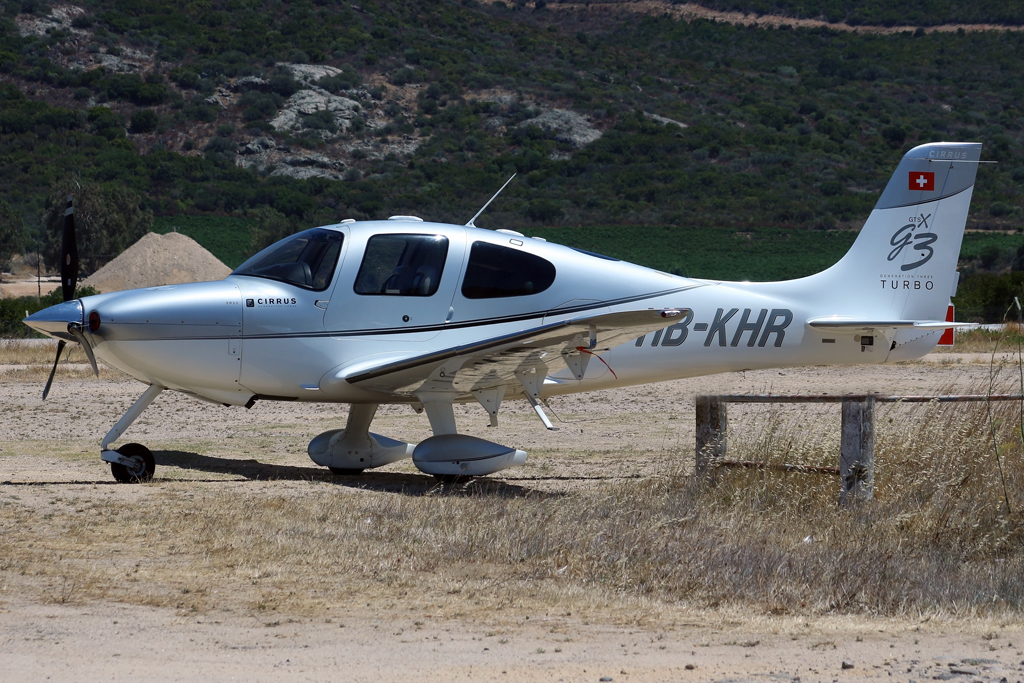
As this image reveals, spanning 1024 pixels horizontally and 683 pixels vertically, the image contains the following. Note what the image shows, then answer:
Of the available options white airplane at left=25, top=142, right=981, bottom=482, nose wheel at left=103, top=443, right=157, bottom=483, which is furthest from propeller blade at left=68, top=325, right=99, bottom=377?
nose wheel at left=103, top=443, right=157, bottom=483

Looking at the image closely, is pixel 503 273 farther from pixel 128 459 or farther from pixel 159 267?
pixel 159 267

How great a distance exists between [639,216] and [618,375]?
2547 inches

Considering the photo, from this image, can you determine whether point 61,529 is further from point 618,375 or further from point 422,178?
point 422,178

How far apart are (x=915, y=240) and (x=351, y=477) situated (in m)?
6.43

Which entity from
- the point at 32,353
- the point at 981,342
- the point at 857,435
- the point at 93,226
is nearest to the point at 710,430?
the point at 857,435

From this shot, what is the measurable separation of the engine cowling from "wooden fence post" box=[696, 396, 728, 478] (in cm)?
155

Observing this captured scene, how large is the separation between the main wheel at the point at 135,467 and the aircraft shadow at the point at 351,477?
2.09ft

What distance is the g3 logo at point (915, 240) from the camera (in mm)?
11539

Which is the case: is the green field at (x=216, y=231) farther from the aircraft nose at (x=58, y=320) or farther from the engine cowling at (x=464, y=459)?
the engine cowling at (x=464, y=459)

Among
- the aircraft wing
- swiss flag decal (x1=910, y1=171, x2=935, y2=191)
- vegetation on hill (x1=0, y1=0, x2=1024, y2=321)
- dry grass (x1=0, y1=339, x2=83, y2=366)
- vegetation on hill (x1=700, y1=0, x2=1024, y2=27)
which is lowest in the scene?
dry grass (x1=0, y1=339, x2=83, y2=366)

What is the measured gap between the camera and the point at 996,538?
25.9ft

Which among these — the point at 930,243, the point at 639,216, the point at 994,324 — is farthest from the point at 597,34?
the point at 930,243

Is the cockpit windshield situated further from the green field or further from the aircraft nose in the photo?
the green field

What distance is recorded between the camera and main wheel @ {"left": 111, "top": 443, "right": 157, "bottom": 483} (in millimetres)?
9742
